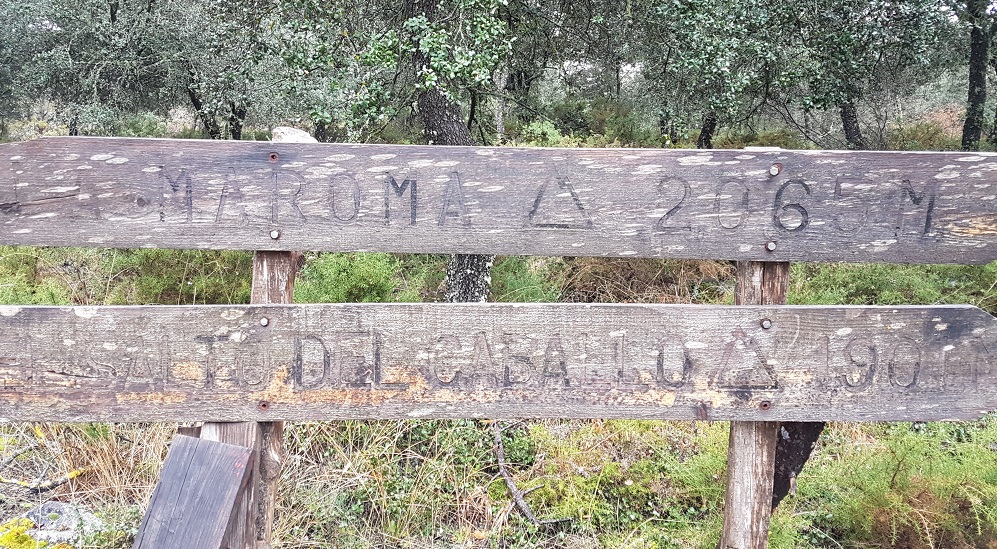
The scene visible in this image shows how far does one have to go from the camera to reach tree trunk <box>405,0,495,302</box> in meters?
5.51

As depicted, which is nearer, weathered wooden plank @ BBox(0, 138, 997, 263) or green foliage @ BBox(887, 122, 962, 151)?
weathered wooden plank @ BBox(0, 138, 997, 263)

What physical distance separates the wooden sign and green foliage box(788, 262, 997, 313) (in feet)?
12.3

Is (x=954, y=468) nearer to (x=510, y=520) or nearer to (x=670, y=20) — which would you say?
(x=510, y=520)

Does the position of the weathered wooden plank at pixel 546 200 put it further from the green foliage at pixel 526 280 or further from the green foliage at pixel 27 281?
the green foliage at pixel 27 281

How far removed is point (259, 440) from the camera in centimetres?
188

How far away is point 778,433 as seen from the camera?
6.75 ft

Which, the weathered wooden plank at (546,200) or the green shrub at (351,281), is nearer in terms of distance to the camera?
the weathered wooden plank at (546,200)

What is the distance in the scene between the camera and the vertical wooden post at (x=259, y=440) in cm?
182

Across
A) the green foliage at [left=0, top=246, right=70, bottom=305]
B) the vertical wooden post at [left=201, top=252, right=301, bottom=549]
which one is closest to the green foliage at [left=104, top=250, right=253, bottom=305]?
the green foliage at [left=0, top=246, right=70, bottom=305]

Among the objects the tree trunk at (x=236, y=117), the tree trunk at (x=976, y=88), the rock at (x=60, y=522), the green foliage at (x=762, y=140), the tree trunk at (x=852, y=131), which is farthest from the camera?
the tree trunk at (x=236, y=117)

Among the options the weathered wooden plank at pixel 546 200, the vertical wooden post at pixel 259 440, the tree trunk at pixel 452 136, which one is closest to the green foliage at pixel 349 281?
the tree trunk at pixel 452 136

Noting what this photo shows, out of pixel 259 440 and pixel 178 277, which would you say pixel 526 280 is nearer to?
pixel 178 277

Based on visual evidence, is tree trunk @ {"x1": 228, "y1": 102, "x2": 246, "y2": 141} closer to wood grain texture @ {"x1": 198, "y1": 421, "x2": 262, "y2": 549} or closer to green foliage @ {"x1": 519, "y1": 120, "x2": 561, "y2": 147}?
green foliage @ {"x1": 519, "y1": 120, "x2": 561, "y2": 147}

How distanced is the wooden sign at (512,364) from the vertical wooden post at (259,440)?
0.20ft
